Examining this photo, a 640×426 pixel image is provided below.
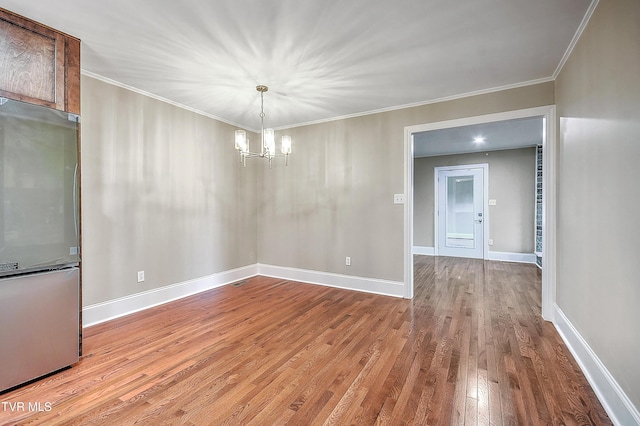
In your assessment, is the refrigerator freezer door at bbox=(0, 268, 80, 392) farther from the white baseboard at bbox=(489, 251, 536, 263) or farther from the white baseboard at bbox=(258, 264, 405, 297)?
the white baseboard at bbox=(489, 251, 536, 263)

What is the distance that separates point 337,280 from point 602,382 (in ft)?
9.51

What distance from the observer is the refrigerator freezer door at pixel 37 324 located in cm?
182

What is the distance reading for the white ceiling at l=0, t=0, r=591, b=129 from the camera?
1874 mm

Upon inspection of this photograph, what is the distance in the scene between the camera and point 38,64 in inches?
79.7

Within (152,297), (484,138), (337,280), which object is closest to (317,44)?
(337,280)

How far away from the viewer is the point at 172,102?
353cm

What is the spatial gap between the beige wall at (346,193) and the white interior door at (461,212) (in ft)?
12.5

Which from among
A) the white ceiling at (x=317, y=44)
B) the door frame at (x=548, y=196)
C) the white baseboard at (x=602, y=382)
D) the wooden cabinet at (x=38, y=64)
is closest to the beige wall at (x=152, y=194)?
the white ceiling at (x=317, y=44)

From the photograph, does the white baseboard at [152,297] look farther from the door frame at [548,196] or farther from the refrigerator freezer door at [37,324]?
the door frame at [548,196]

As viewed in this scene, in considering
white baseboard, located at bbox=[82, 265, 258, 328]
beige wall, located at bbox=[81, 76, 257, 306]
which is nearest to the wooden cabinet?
beige wall, located at bbox=[81, 76, 257, 306]

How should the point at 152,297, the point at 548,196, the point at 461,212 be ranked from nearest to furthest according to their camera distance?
1. the point at 548,196
2. the point at 152,297
3. the point at 461,212

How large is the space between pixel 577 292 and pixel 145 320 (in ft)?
13.1

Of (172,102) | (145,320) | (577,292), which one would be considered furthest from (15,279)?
(577,292)

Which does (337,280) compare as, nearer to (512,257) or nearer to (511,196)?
(512,257)
